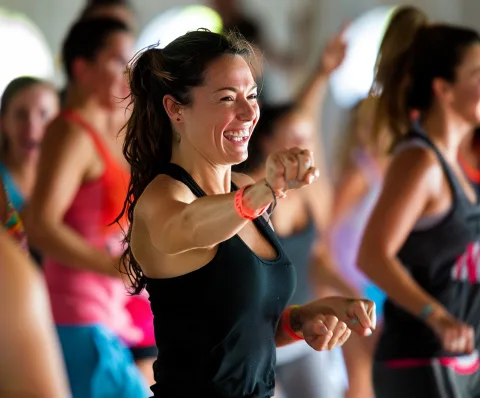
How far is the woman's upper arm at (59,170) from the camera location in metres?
3.34

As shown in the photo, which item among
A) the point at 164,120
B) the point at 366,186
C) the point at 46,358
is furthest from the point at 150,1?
the point at 46,358

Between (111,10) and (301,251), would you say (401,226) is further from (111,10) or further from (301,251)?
(111,10)

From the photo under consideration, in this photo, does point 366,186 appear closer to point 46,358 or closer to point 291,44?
point 46,358

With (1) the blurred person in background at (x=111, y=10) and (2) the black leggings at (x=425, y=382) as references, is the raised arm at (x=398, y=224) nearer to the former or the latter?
(2) the black leggings at (x=425, y=382)

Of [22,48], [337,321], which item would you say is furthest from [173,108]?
[22,48]

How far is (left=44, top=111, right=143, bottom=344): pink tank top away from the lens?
337 centimetres

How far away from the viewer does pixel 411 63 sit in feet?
10.9

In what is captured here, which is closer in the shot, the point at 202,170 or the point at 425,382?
the point at 202,170

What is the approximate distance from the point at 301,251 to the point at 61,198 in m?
0.91

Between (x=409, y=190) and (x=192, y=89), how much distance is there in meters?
1.03

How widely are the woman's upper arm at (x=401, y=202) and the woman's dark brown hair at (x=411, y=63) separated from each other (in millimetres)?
190

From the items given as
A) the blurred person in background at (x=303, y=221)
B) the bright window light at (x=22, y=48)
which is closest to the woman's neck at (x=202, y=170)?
the blurred person in background at (x=303, y=221)

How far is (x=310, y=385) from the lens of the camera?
12.3ft

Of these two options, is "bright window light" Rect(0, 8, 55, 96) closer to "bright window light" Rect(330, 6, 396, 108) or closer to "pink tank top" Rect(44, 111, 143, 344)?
"bright window light" Rect(330, 6, 396, 108)
